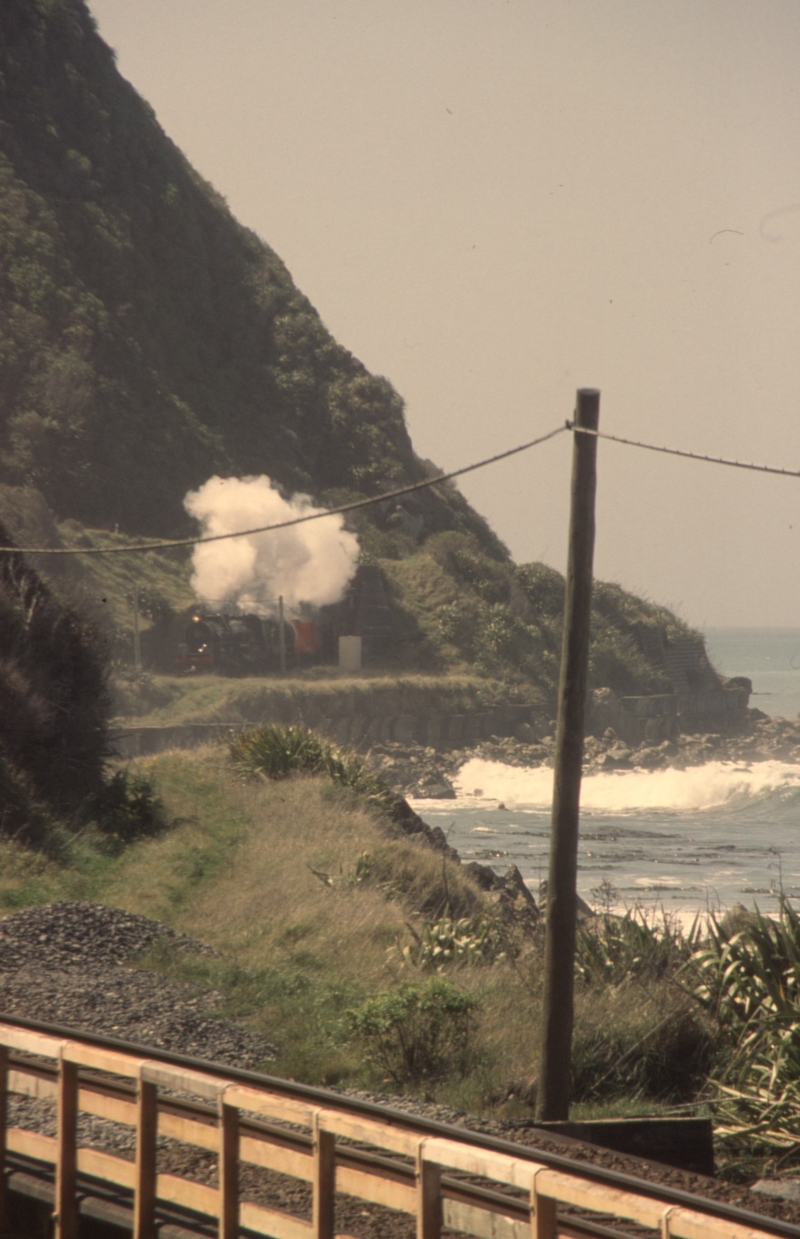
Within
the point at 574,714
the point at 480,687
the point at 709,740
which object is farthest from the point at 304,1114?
the point at 709,740

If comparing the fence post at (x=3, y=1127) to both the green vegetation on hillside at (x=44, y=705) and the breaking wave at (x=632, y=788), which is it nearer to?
the green vegetation on hillside at (x=44, y=705)

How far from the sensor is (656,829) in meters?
55.2

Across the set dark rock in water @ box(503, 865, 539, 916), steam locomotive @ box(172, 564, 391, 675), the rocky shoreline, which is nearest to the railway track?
dark rock in water @ box(503, 865, 539, 916)

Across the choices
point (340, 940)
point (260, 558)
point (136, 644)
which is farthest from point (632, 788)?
point (340, 940)

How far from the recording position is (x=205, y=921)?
1598 cm

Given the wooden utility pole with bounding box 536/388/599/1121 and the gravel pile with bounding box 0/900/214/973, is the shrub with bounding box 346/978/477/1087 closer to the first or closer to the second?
the wooden utility pole with bounding box 536/388/599/1121

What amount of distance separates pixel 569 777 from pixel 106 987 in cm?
547

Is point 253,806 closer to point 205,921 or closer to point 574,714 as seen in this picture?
point 205,921

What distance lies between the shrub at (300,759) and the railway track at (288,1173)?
1856 cm

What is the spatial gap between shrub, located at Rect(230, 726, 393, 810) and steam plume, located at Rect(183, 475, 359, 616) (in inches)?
1989

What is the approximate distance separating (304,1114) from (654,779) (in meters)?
70.7

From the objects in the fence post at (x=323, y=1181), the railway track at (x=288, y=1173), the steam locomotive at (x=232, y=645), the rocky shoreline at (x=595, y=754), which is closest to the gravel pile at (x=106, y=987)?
the railway track at (x=288, y=1173)

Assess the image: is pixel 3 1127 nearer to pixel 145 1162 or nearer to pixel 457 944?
pixel 145 1162

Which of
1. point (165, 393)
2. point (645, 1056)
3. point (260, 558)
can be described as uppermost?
point (165, 393)
